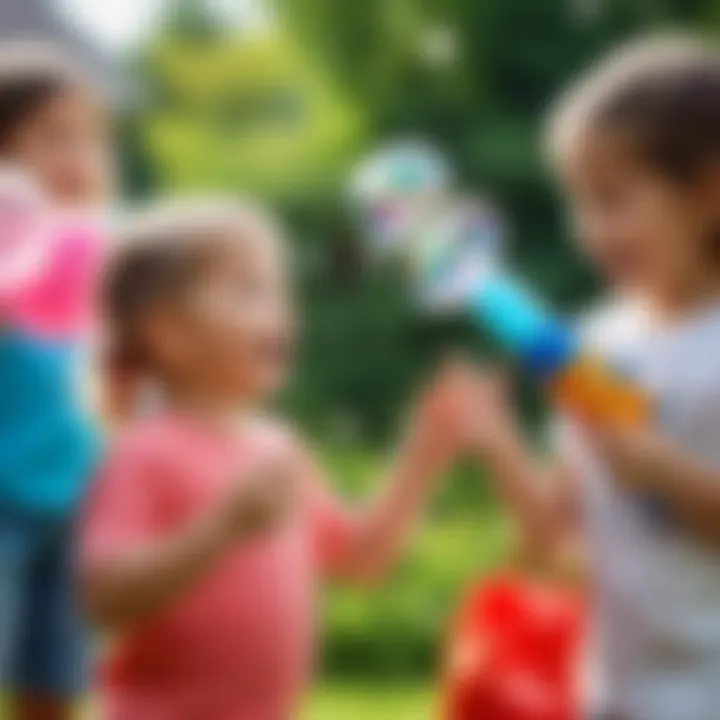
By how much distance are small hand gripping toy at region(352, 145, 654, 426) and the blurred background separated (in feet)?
1.45

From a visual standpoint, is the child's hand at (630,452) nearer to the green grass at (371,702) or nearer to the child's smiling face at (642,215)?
the child's smiling face at (642,215)

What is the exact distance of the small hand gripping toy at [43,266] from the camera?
0.92m

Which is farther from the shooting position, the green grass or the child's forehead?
the green grass

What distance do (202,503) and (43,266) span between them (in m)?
0.15

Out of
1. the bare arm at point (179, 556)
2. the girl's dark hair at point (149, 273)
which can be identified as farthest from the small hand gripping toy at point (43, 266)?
the bare arm at point (179, 556)

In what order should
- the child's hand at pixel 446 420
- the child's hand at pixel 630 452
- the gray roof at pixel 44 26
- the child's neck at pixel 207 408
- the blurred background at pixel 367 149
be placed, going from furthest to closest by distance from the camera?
the blurred background at pixel 367 149 < the gray roof at pixel 44 26 < the child's hand at pixel 446 420 < the child's neck at pixel 207 408 < the child's hand at pixel 630 452

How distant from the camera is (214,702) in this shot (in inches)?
34.2

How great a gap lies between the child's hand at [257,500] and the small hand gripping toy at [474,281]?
11 cm

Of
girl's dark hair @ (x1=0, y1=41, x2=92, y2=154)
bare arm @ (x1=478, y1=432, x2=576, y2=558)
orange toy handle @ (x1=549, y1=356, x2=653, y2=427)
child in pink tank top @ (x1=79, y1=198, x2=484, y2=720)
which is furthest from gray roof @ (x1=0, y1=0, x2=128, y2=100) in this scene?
orange toy handle @ (x1=549, y1=356, x2=653, y2=427)

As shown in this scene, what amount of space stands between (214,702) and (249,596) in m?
0.05

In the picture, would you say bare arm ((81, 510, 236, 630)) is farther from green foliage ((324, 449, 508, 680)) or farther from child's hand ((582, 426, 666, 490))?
green foliage ((324, 449, 508, 680))

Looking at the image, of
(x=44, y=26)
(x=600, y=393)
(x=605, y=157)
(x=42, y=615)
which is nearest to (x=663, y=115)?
(x=605, y=157)

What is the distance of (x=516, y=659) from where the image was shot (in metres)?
0.98

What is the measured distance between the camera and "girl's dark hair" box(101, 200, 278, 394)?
935mm
